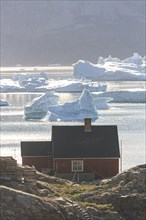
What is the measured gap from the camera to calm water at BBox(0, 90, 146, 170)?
27516mm

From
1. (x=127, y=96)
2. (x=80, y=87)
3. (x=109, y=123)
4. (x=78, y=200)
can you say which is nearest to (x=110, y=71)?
(x=80, y=87)

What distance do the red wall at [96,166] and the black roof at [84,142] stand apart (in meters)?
0.11

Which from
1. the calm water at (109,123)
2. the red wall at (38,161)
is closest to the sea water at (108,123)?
the calm water at (109,123)

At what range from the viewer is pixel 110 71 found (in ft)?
240

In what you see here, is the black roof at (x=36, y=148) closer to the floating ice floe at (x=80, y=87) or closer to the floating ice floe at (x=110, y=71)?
the floating ice floe at (x=80, y=87)

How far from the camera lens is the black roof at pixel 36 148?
704 inches

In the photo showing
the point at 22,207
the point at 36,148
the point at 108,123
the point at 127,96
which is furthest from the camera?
the point at 127,96

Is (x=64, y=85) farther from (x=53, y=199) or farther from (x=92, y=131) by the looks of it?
(x=53, y=199)

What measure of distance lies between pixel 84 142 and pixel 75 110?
76.1ft

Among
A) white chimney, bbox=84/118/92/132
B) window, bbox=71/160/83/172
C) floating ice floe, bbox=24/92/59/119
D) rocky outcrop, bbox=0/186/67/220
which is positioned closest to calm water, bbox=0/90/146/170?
floating ice floe, bbox=24/92/59/119

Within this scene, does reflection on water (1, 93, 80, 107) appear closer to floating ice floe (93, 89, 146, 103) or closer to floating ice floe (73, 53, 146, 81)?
floating ice floe (93, 89, 146, 103)

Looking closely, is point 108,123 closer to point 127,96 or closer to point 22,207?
point 127,96

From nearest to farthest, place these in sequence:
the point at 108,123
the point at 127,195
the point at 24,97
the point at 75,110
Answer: the point at 127,195 → the point at 108,123 → the point at 75,110 → the point at 24,97

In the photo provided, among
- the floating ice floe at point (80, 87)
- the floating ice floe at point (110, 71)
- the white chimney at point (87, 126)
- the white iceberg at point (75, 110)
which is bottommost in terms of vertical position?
the white chimney at point (87, 126)
